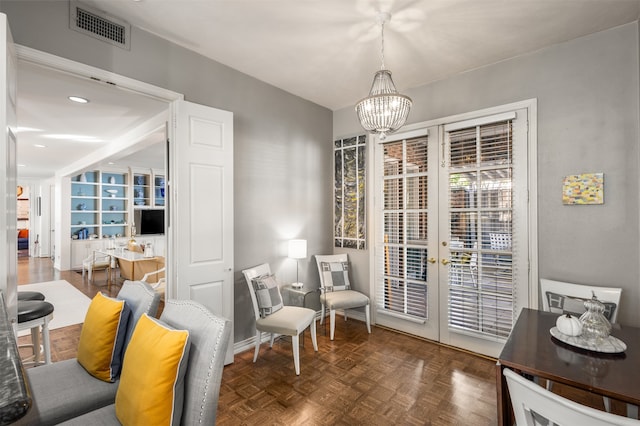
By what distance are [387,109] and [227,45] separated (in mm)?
1599

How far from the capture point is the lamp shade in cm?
357

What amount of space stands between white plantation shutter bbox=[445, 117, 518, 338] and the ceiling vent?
3083mm

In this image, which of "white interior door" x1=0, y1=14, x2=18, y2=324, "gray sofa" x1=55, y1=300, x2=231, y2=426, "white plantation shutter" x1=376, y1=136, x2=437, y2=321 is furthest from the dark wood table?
"white interior door" x1=0, y1=14, x2=18, y2=324

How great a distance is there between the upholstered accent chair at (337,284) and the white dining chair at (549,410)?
243 centimetres

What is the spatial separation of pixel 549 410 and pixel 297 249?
9.08 ft

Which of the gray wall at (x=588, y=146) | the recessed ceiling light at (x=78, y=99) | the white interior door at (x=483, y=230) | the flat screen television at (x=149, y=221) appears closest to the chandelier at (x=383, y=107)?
the white interior door at (x=483, y=230)

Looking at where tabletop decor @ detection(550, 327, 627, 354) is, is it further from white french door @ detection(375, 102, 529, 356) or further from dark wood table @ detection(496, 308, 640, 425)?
white french door @ detection(375, 102, 529, 356)

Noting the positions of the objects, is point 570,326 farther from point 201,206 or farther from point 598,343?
point 201,206

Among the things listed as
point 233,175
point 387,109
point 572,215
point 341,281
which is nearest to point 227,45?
point 233,175

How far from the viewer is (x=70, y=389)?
156 cm

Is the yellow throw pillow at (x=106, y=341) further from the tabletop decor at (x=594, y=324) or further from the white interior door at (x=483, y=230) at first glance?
the white interior door at (x=483, y=230)

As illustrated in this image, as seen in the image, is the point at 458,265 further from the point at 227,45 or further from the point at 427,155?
the point at 227,45

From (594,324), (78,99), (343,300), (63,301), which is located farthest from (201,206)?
(63,301)

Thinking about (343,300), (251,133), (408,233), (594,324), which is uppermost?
(251,133)
